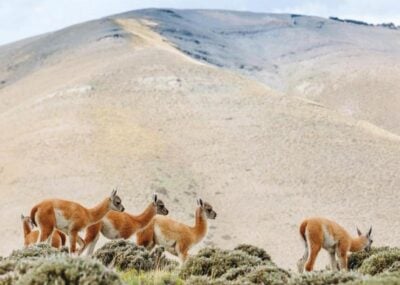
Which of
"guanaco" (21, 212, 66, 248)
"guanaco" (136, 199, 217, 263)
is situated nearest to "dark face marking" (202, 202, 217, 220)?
"guanaco" (136, 199, 217, 263)

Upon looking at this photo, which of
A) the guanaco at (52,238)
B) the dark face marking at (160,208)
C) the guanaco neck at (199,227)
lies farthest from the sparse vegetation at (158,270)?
the guanaco at (52,238)

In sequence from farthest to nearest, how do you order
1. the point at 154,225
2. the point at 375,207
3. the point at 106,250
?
the point at 375,207 → the point at 154,225 → the point at 106,250

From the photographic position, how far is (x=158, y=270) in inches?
564

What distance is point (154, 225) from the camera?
19.3m

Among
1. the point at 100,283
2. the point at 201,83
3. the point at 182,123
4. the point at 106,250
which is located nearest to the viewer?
the point at 100,283

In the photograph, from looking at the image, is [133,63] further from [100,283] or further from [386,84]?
[100,283]

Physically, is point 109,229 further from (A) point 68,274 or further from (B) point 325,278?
(A) point 68,274

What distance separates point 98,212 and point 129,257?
183 cm

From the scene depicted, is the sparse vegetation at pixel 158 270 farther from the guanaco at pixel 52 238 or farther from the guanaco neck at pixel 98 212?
the guanaco at pixel 52 238

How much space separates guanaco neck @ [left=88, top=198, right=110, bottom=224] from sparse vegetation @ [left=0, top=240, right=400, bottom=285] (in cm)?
60

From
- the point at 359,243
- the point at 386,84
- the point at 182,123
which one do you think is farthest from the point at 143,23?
the point at 359,243

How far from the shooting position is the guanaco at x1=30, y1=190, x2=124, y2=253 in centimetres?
1711

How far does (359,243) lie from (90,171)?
2142 inches

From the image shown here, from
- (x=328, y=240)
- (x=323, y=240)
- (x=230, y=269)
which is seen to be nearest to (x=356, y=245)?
(x=328, y=240)
